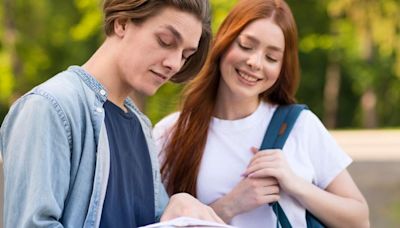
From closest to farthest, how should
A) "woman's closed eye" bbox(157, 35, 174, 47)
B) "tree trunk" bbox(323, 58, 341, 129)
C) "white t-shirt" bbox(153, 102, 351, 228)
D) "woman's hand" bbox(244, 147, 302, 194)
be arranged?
"woman's closed eye" bbox(157, 35, 174, 47)
"woman's hand" bbox(244, 147, 302, 194)
"white t-shirt" bbox(153, 102, 351, 228)
"tree trunk" bbox(323, 58, 341, 129)

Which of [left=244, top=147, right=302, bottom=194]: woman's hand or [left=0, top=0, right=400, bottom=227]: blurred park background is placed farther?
[left=0, top=0, right=400, bottom=227]: blurred park background

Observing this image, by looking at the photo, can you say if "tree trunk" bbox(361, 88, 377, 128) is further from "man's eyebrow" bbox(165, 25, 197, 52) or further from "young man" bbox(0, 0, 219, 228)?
"man's eyebrow" bbox(165, 25, 197, 52)

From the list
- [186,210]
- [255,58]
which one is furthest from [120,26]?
[255,58]

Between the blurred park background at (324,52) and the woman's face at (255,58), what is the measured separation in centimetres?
1562

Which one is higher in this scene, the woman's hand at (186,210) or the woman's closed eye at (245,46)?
the woman's closed eye at (245,46)

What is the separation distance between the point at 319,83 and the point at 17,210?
87.6 feet

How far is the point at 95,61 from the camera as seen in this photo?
2.24 metres

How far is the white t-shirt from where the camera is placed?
9.73 feet

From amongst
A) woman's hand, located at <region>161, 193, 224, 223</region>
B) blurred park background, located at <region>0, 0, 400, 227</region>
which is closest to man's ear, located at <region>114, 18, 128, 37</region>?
woman's hand, located at <region>161, 193, 224, 223</region>

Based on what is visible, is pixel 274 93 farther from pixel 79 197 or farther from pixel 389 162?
pixel 389 162

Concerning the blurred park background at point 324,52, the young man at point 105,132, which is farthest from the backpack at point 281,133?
the blurred park background at point 324,52

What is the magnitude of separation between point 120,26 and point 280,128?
1.00 metres

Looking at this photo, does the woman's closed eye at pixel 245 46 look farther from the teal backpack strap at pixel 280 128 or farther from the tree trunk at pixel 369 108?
the tree trunk at pixel 369 108

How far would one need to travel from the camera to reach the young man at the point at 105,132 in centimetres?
194
